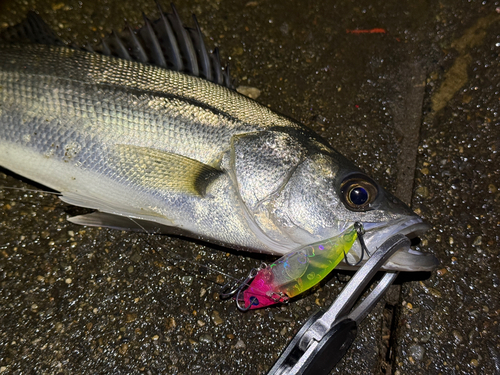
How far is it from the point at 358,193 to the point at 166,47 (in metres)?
1.38

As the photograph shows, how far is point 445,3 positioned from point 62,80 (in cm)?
271

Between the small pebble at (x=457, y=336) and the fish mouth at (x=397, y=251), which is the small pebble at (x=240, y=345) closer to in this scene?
the fish mouth at (x=397, y=251)

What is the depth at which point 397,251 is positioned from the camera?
157 cm

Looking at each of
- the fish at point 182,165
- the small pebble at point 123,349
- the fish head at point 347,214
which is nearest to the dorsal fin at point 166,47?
the fish at point 182,165

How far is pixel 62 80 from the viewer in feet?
5.86

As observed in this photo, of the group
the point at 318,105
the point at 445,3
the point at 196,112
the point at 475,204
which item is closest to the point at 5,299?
the point at 196,112

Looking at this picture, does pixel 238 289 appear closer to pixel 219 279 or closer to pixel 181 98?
pixel 219 279

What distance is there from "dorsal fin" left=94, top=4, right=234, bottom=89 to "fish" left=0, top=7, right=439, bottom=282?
242 mm

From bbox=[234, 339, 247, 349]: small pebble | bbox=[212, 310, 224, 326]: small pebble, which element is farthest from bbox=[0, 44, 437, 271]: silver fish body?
bbox=[234, 339, 247, 349]: small pebble

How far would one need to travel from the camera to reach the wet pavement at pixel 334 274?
1.79 m

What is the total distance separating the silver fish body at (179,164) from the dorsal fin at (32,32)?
0.31 m

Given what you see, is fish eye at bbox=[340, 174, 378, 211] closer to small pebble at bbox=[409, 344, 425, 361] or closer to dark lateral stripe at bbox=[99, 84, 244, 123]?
dark lateral stripe at bbox=[99, 84, 244, 123]

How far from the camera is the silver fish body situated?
1629 mm

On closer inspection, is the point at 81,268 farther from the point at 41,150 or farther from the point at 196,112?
the point at 196,112
